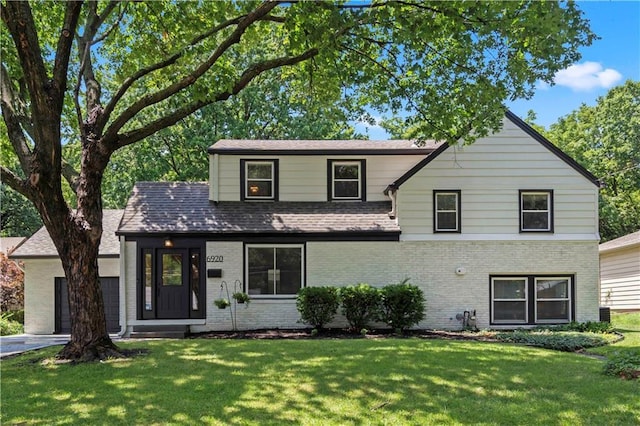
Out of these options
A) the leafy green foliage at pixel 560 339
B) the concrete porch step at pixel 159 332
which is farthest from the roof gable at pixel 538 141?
the concrete porch step at pixel 159 332

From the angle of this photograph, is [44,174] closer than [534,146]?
Yes

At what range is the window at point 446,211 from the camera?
49.3ft

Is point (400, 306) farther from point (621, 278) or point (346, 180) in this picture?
point (621, 278)

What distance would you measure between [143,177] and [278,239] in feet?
42.7

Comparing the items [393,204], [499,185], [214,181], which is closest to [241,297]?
[214,181]

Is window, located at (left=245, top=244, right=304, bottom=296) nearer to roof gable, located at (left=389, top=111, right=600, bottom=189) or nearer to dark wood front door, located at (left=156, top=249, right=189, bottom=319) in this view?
dark wood front door, located at (left=156, top=249, right=189, bottom=319)

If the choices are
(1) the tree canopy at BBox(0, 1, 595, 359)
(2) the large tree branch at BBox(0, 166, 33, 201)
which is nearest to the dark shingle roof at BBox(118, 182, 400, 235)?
(1) the tree canopy at BBox(0, 1, 595, 359)

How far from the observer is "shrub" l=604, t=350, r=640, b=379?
720cm

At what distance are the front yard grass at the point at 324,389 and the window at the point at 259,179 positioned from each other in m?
7.11

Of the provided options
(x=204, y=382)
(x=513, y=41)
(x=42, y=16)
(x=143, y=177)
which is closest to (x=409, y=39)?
(x=513, y=41)

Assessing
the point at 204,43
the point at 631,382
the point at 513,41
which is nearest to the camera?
the point at 631,382

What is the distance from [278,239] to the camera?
14719 mm

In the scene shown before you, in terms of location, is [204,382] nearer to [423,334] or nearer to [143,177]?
[423,334]

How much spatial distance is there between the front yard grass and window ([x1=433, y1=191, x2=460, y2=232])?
590cm
